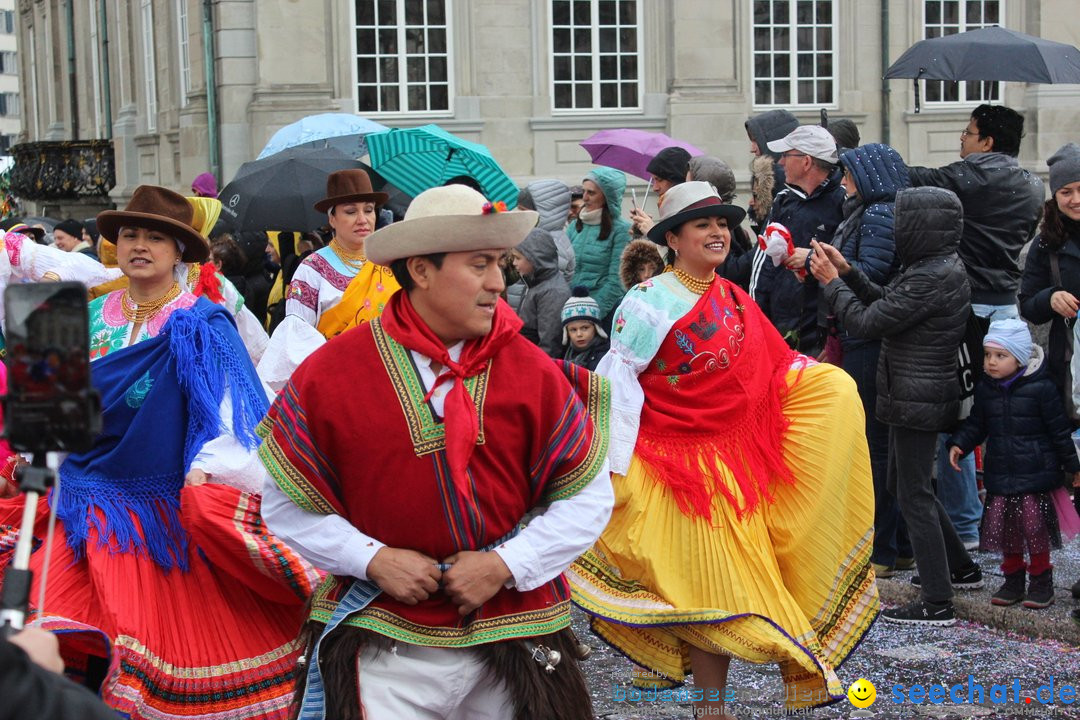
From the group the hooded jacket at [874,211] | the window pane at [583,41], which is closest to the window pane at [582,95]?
the window pane at [583,41]

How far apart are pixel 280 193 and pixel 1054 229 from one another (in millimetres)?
4816

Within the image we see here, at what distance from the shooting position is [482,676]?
3.49 meters

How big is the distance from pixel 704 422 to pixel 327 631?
7.11 feet

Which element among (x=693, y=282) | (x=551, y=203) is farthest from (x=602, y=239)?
(x=693, y=282)

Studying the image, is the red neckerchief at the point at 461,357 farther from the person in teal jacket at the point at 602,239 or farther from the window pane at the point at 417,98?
the window pane at the point at 417,98

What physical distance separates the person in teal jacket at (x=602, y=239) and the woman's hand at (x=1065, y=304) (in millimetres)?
3272

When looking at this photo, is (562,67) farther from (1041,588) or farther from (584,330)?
(1041,588)

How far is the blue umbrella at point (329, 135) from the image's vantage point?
1105cm

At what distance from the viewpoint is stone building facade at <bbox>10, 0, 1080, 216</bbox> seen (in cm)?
1862

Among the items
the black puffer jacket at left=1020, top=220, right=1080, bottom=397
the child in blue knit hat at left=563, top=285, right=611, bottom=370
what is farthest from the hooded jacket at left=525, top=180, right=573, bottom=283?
the black puffer jacket at left=1020, top=220, right=1080, bottom=397

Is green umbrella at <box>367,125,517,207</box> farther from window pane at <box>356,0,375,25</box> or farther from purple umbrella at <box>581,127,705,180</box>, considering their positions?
window pane at <box>356,0,375,25</box>

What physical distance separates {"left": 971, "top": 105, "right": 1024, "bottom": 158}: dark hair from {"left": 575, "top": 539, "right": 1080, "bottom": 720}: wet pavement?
2396 mm

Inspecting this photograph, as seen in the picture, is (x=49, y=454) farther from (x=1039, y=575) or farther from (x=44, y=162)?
(x=44, y=162)

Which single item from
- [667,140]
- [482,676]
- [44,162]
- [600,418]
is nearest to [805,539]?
[600,418]
